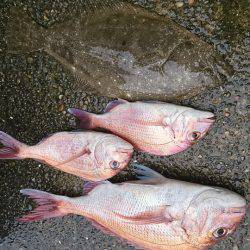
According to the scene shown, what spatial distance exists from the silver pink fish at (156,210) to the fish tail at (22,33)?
0.96 m

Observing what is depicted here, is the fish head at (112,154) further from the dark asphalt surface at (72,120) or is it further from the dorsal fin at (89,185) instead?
the dark asphalt surface at (72,120)

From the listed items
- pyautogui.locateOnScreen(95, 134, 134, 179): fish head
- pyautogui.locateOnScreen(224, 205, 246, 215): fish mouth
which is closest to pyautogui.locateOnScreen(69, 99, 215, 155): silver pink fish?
pyautogui.locateOnScreen(95, 134, 134, 179): fish head

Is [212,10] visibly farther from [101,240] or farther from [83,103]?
[101,240]

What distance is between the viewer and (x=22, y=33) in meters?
3.37

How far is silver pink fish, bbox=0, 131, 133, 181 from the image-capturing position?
3.12m

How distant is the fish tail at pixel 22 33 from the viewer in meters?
3.35

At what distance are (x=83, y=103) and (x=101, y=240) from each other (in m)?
0.95

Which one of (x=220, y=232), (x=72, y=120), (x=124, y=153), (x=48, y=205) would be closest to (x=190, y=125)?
(x=124, y=153)

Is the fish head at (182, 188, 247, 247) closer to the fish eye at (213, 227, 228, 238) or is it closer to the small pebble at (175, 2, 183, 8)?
the fish eye at (213, 227, 228, 238)

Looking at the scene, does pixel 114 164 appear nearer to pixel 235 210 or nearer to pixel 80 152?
pixel 80 152

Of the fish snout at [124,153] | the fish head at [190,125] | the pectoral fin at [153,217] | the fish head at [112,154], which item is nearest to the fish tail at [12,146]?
the fish head at [112,154]

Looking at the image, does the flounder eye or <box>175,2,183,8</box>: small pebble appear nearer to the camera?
the flounder eye

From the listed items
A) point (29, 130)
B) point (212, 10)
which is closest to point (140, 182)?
point (29, 130)

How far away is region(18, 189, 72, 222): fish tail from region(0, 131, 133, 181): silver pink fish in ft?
0.63
